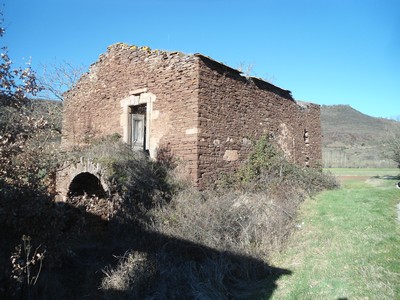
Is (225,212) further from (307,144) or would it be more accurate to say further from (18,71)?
(307,144)

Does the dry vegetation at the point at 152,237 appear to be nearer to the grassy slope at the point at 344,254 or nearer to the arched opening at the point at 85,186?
the grassy slope at the point at 344,254

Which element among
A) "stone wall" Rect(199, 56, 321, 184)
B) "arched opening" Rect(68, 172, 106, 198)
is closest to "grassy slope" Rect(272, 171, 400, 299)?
"stone wall" Rect(199, 56, 321, 184)

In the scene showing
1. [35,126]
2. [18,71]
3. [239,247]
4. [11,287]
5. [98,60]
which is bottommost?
[11,287]

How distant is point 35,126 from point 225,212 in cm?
390

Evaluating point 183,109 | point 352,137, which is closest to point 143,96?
point 183,109

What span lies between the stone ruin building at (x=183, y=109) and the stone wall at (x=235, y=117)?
Result: 0.09ft

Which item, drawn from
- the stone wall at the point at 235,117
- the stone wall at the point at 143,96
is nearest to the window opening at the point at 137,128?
the stone wall at the point at 143,96

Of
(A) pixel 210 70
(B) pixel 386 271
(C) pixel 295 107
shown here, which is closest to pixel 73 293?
(B) pixel 386 271

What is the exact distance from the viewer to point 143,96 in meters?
9.52

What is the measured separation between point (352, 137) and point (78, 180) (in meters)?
47.0

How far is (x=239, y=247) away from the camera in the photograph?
574 centimetres

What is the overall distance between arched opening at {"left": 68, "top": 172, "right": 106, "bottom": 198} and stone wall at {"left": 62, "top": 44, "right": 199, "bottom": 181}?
1855mm

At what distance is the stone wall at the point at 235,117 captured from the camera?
8281 millimetres

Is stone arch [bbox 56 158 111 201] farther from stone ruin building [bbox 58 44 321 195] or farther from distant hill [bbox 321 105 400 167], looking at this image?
distant hill [bbox 321 105 400 167]
